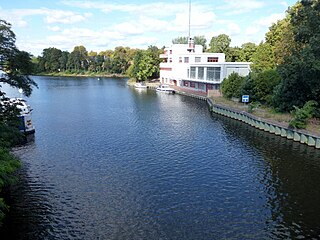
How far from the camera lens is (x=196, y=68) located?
105 m

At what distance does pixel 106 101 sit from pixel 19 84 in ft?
211

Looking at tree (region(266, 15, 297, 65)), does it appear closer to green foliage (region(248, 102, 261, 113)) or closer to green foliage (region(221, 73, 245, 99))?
Result: green foliage (region(221, 73, 245, 99))

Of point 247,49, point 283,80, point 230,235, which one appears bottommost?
point 230,235

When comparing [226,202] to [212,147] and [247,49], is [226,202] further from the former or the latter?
[247,49]

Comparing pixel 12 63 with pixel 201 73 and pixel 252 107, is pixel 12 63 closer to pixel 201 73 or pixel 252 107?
pixel 252 107

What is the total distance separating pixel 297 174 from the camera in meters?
33.5

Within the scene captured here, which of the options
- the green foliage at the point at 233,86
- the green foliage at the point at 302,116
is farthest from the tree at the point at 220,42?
the green foliage at the point at 302,116

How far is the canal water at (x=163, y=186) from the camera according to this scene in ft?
74.5

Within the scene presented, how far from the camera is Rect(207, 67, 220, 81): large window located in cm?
9181

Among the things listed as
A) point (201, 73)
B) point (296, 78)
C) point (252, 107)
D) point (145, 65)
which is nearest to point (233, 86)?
point (252, 107)

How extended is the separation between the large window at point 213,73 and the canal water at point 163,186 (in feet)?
132

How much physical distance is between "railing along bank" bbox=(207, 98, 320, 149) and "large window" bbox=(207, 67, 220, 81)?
22.6 metres

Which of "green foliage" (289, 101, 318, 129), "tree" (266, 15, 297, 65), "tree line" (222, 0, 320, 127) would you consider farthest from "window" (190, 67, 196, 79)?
"green foliage" (289, 101, 318, 129)

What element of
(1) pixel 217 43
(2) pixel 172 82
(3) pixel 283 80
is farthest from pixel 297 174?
(1) pixel 217 43
